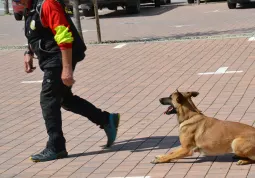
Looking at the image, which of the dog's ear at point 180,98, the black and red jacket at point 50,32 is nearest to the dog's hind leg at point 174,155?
the dog's ear at point 180,98

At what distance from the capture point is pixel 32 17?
676 centimetres

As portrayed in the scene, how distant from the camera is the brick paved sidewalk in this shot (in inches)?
262

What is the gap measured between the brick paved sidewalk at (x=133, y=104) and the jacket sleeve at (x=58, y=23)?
1174mm

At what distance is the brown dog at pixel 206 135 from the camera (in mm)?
6262

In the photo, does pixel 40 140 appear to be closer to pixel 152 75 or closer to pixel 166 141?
pixel 166 141

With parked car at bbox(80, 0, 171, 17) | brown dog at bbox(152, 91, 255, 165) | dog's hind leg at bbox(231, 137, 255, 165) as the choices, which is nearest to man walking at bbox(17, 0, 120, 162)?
brown dog at bbox(152, 91, 255, 165)

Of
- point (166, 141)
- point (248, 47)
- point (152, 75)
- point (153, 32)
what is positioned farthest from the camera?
point (153, 32)

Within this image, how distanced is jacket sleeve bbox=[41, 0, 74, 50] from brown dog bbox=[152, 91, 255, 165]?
1045 mm

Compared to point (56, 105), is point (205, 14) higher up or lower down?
lower down

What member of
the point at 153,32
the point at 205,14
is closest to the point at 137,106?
the point at 153,32

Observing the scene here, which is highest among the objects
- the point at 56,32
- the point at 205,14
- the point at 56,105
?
the point at 56,32

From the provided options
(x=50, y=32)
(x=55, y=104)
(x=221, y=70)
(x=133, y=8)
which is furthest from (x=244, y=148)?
(x=133, y=8)

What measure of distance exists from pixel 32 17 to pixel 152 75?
16.5 feet

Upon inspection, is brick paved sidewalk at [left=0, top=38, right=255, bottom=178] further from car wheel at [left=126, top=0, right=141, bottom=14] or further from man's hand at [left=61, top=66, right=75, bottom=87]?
car wheel at [left=126, top=0, right=141, bottom=14]
